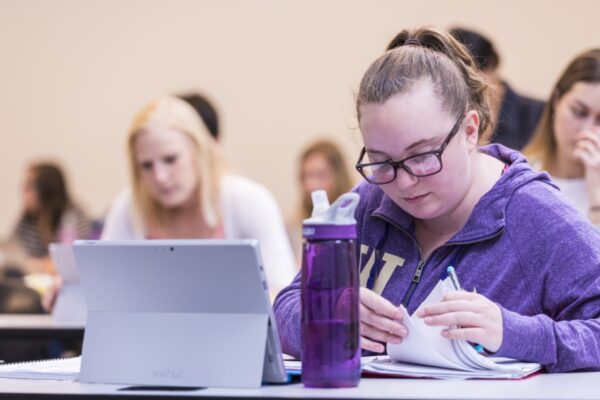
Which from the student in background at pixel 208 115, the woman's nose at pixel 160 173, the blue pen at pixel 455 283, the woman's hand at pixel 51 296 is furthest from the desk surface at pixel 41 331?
the student in background at pixel 208 115

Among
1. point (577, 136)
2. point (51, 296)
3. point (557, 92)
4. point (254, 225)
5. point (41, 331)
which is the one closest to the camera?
point (41, 331)

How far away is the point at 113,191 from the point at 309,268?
15.4 feet

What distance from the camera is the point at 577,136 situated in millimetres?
2775

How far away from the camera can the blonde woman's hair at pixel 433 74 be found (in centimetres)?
159

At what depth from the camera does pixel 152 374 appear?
55.4 inches

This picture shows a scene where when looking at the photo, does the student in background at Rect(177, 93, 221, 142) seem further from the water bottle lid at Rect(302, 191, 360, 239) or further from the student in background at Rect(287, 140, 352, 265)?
the water bottle lid at Rect(302, 191, 360, 239)

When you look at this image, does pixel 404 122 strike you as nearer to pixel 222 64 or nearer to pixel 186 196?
pixel 186 196

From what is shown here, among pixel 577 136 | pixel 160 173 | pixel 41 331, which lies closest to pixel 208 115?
pixel 160 173

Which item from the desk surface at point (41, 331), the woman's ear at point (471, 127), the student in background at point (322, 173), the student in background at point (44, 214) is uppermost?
the woman's ear at point (471, 127)

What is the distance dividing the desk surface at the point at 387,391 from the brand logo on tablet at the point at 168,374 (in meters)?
0.06

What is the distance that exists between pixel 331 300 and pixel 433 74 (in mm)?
479

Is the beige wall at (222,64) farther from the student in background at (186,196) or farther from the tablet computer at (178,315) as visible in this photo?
the tablet computer at (178,315)

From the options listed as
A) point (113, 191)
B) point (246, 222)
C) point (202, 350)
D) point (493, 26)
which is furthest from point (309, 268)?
point (113, 191)

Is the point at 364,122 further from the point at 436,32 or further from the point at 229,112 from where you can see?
the point at 229,112
